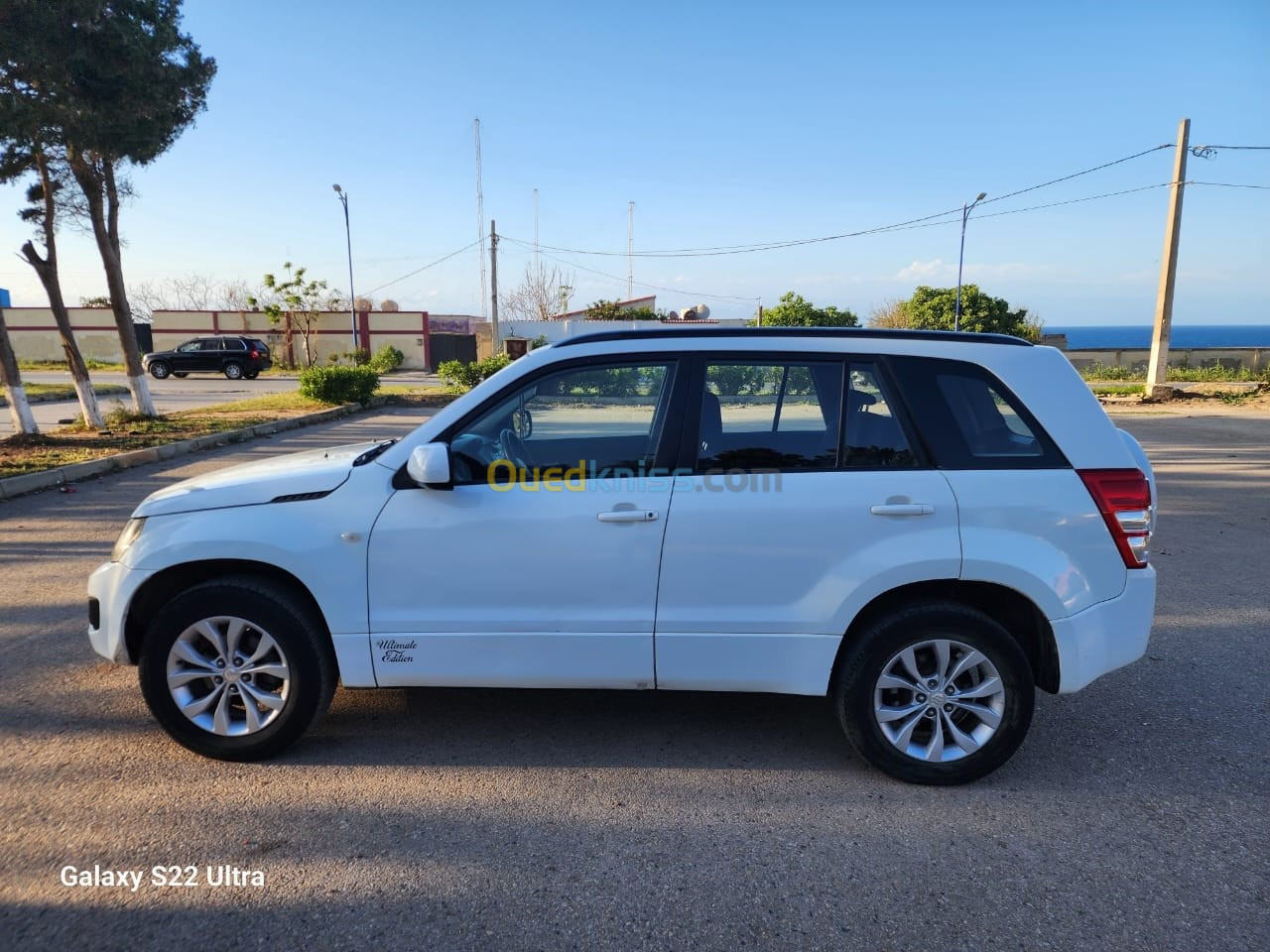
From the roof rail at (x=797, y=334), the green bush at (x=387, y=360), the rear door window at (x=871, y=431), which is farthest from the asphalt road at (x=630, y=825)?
the green bush at (x=387, y=360)

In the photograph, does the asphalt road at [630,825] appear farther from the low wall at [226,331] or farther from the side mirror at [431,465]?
the low wall at [226,331]

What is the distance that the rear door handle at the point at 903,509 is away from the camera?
10.3 feet

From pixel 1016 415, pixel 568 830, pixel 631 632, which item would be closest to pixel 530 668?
pixel 631 632

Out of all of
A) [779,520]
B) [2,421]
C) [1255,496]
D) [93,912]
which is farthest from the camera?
[2,421]

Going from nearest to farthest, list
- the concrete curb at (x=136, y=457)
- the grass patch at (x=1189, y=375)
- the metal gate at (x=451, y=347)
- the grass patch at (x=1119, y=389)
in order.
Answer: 1. the concrete curb at (x=136, y=457)
2. the grass patch at (x=1119, y=389)
3. the grass patch at (x=1189, y=375)
4. the metal gate at (x=451, y=347)

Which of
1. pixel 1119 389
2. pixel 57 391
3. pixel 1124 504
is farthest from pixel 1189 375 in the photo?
pixel 57 391

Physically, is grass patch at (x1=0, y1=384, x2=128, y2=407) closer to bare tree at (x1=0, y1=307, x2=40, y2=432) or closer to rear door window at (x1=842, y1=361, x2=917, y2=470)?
bare tree at (x1=0, y1=307, x2=40, y2=432)

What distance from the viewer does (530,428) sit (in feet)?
12.0

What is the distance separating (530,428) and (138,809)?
7.25 feet

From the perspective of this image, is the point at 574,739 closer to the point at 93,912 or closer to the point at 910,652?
the point at 910,652

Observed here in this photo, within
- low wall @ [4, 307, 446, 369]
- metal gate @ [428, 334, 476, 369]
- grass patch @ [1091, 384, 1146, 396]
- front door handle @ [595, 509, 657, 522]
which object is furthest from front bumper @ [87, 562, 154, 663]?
low wall @ [4, 307, 446, 369]

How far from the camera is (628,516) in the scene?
3.16m

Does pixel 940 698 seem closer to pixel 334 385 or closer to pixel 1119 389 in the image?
pixel 334 385

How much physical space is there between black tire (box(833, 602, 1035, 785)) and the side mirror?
1.84m
